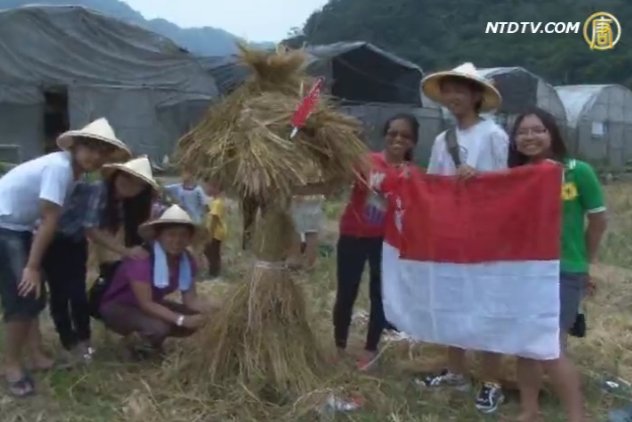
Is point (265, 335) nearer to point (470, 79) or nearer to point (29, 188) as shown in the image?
point (29, 188)

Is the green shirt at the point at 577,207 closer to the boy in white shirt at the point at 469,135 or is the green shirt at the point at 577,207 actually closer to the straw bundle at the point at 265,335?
the boy in white shirt at the point at 469,135

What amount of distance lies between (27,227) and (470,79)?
2.14 metres

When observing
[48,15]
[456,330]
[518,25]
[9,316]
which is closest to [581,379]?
A: [456,330]

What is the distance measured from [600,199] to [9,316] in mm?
2673

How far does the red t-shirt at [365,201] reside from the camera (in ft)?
14.9

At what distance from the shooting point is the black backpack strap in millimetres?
4301

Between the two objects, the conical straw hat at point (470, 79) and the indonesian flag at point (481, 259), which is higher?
the conical straw hat at point (470, 79)

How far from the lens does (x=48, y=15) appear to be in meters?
16.5

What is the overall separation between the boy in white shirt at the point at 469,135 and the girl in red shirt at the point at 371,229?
225 mm

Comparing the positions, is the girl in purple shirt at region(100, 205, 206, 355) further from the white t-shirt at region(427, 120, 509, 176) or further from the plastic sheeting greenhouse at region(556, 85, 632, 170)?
the plastic sheeting greenhouse at region(556, 85, 632, 170)

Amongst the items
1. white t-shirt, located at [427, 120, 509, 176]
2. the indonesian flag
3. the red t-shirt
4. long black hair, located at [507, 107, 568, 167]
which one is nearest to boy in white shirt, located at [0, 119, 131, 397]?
the red t-shirt

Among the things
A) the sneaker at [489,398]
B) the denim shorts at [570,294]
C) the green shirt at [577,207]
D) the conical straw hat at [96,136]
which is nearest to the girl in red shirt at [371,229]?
the sneaker at [489,398]

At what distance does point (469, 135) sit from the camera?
14.0ft

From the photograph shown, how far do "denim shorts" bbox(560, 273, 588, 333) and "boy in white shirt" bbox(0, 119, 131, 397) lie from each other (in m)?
2.10
